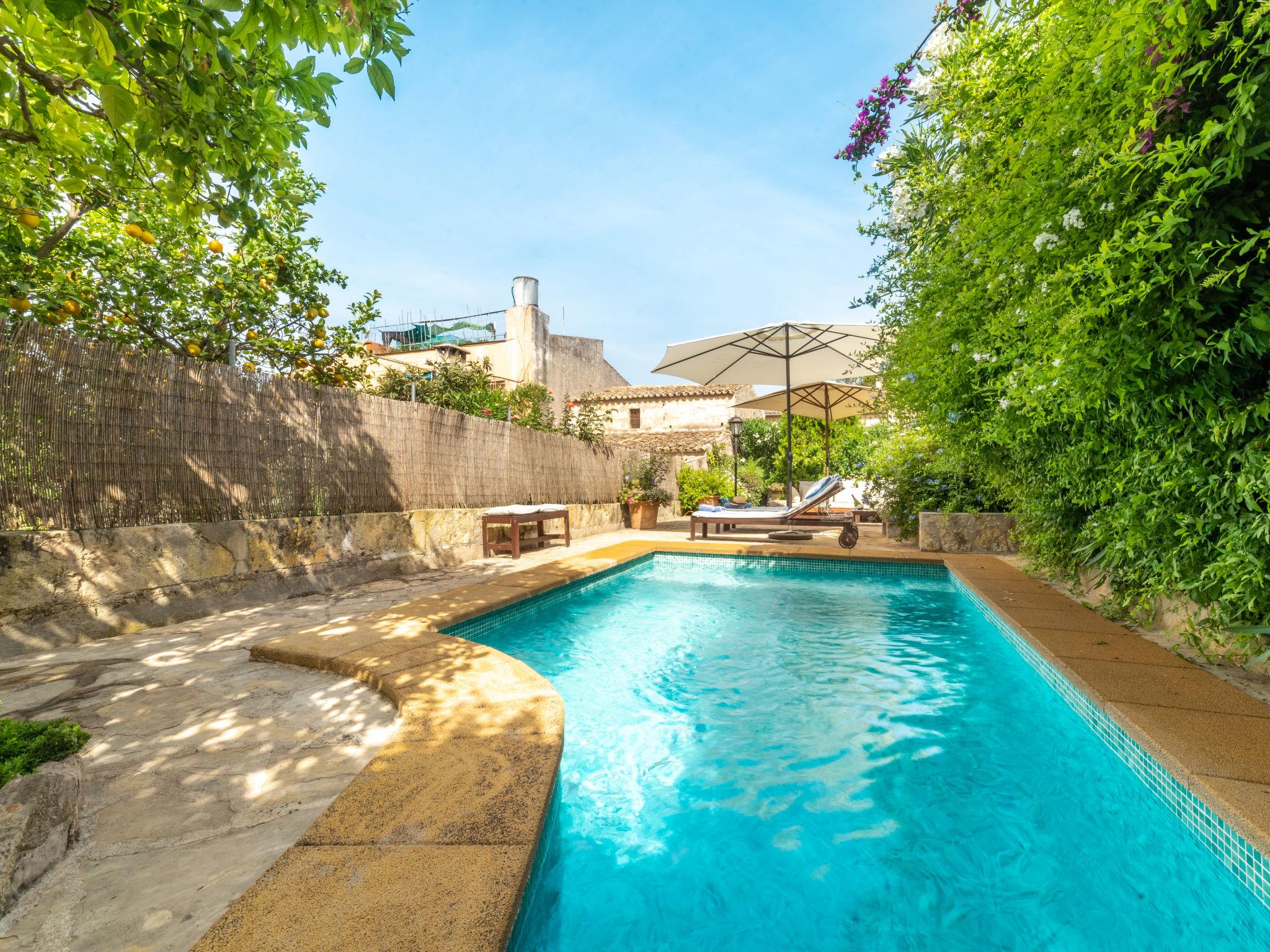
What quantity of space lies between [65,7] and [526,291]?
72.6ft

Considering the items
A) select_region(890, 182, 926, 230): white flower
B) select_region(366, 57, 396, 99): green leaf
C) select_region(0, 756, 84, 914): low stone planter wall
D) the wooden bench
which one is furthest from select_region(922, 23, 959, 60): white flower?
the wooden bench

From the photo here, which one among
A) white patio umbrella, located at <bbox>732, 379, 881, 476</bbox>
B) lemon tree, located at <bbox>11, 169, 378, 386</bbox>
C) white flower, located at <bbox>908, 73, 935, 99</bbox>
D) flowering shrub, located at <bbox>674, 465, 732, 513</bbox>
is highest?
white flower, located at <bbox>908, 73, 935, 99</bbox>

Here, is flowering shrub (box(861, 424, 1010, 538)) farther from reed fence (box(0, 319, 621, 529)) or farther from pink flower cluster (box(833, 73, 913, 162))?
reed fence (box(0, 319, 621, 529))

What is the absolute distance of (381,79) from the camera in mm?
2055

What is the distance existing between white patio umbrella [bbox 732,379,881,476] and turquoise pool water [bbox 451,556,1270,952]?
7715 millimetres

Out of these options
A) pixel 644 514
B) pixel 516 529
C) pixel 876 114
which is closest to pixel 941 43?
pixel 876 114

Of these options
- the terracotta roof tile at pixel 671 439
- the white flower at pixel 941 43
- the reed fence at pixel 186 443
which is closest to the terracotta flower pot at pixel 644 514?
the reed fence at pixel 186 443

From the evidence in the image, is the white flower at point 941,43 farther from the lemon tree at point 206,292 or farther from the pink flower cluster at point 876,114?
the lemon tree at point 206,292

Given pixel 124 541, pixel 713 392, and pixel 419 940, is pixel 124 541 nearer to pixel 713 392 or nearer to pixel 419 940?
pixel 419 940

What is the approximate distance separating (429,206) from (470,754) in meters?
20.2

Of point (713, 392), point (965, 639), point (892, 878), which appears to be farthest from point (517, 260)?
point (892, 878)

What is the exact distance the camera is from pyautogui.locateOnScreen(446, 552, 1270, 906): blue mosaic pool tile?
5.53 ft

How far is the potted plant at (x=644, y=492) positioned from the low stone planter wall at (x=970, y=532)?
20.4ft

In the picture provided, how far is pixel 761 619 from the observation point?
5.36 m
